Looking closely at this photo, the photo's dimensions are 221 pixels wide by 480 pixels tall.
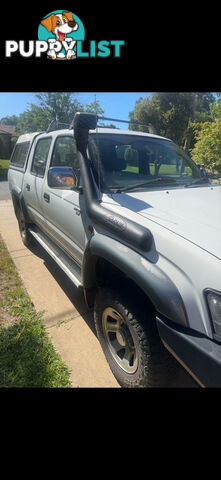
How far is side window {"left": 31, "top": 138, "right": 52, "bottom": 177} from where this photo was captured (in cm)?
322

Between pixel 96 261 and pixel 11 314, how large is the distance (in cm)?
147

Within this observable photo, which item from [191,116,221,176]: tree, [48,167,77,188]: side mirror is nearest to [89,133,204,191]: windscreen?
[48,167,77,188]: side mirror

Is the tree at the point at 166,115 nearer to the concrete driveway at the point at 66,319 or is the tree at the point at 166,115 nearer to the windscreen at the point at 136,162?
the windscreen at the point at 136,162

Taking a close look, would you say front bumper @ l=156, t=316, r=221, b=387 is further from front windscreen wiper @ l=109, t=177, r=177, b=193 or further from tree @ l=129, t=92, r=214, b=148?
tree @ l=129, t=92, r=214, b=148

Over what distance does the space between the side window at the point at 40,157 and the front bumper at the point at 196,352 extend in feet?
8.94

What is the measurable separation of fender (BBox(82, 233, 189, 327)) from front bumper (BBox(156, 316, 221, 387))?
2.4 inches

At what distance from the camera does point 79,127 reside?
1.97 meters

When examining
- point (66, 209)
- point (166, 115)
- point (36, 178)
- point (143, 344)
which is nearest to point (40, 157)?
point (36, 178)

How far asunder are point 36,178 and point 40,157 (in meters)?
0.34

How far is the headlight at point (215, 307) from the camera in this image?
1.10 meters

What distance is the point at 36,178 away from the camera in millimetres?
3455

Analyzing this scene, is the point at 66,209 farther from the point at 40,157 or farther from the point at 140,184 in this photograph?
the point at 40,157
